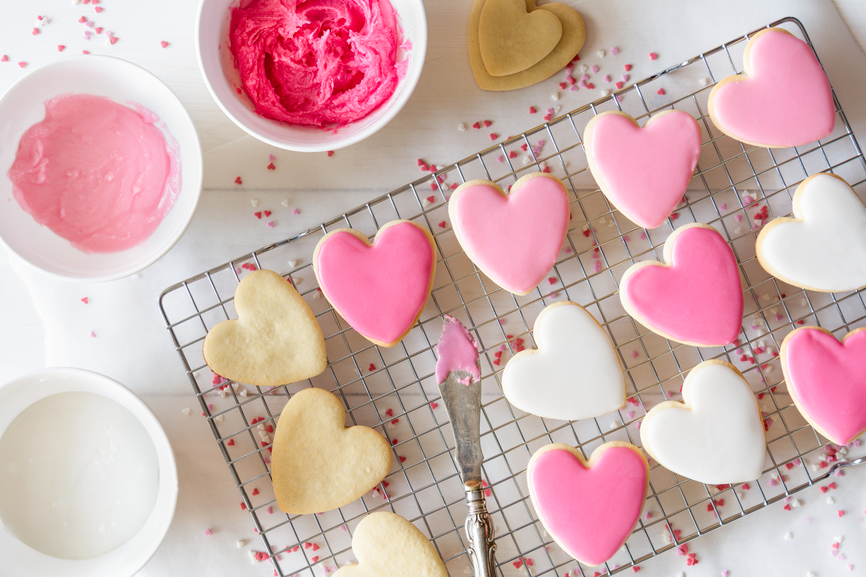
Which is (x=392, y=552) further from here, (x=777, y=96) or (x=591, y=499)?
(x=777, y=96)

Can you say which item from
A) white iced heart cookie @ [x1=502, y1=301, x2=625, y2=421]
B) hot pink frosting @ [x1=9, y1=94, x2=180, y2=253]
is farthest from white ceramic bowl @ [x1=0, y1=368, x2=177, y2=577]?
white iced heart cookie @ [x1=502, y1=301, x2=625, y2=421]

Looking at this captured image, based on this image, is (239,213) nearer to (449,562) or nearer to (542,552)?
(449,562)

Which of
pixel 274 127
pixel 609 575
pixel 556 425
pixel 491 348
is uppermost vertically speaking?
pixel 274 127

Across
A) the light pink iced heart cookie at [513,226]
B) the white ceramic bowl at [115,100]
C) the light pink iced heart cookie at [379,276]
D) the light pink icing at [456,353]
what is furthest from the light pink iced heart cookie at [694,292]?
the white ceramic bowl at [115,100]

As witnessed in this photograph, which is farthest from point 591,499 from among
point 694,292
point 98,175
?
point 98,175

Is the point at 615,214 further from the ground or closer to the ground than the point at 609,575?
further from the ground

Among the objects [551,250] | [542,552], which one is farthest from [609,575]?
[551,250]

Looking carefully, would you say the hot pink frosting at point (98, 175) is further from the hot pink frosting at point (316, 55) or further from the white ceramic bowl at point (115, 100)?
the hot pink frosting at point (316, 55)
